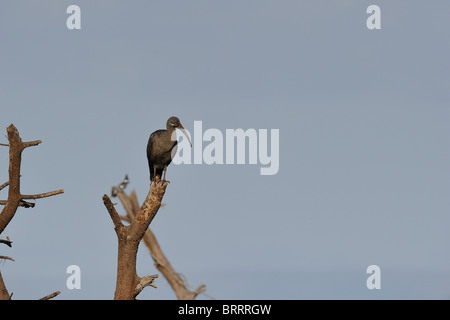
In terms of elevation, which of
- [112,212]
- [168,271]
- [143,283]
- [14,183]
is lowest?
[168,271]

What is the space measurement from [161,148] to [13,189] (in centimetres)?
462

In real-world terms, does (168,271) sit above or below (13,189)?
below

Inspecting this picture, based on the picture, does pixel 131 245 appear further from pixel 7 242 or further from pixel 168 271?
pixel 168 271

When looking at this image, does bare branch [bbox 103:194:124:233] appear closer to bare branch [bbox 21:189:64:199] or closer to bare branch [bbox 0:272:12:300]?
bare branch [bbox 21:189:64:199]

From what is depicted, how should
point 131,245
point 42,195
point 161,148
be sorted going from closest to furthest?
point 131,245 → point 42,195 → point 161,148

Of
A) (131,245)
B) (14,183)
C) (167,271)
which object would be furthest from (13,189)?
(167,271)

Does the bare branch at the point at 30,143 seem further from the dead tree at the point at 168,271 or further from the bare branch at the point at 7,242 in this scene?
the dead tree at the point at 168,271

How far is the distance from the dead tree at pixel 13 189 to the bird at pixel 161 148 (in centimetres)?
400

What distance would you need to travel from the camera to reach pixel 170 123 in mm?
23297

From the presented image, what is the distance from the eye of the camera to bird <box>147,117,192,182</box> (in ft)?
74.6

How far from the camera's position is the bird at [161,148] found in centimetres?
2273

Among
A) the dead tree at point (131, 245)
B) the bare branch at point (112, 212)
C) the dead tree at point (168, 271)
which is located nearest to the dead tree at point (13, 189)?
the bare branch at point (112, 212)

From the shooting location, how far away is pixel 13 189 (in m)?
19.3
